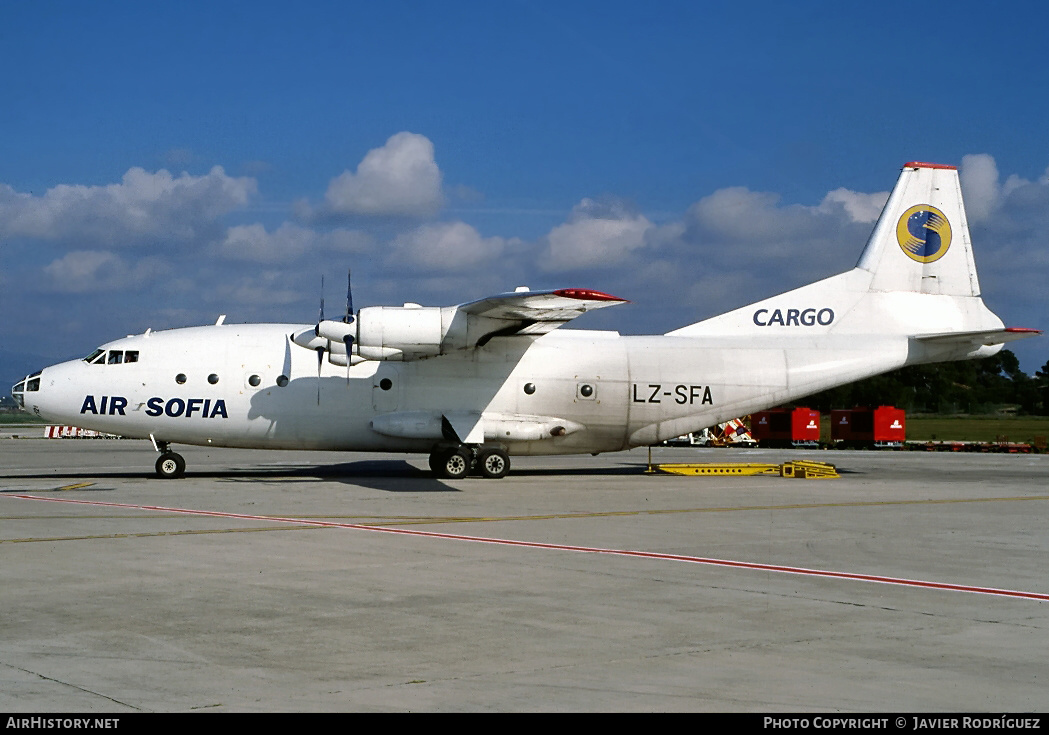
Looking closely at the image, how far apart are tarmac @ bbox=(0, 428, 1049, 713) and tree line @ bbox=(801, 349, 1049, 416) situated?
70165 mm

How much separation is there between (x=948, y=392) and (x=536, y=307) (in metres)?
92.1

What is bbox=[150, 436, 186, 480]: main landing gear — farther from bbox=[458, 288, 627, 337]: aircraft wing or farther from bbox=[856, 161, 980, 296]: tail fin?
bbox=[856, 161, 980, 296]: tail fin

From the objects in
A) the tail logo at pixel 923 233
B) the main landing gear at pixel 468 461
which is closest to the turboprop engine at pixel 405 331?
the main landing gear at pixel 468 461

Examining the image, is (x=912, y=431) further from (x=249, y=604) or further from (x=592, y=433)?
(x=249, y=604)

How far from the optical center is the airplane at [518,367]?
26422 millimetres

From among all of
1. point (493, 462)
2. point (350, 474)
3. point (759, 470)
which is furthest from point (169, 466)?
point (759, 470)

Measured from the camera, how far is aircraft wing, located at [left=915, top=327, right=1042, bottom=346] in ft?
91.4

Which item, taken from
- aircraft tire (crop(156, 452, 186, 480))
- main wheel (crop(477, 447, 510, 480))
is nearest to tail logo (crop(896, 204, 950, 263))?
main wheel (crop(477, 447, 510, 480))

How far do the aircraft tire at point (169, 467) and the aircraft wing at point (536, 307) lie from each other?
8.83 metres

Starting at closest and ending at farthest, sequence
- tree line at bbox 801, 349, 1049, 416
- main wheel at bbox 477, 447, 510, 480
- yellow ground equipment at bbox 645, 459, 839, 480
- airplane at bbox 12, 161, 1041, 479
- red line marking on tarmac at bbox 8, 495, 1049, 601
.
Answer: red line marking on tarmac at bbox 8, 495, 1049, 601 < airplane at bbox 12, 161, 1041, 479 < main wheel at bbox 477, 447, 510, 480 < yellow ground equipment at bbox 645, 459, 839, 480 < tree line at bbox 801, 349, 1049, 416

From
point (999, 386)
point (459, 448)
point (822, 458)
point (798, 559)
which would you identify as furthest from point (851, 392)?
point (798, 559)

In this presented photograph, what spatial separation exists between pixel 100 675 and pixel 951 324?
27084 millimetres

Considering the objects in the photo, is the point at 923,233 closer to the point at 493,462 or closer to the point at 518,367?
the point at 518,367

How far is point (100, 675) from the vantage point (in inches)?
277
